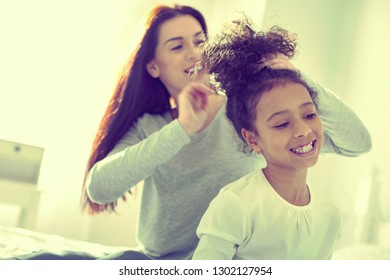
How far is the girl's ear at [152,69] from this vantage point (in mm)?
948

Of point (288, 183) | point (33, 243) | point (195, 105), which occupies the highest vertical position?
point (195, 105)

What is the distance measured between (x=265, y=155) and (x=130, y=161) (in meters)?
0.24

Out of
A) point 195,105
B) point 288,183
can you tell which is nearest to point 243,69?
point 195,105

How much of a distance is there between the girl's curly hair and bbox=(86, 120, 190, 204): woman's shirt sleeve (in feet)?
0.35

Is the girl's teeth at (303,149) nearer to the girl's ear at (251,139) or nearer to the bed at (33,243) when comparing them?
the girl's ear at (251,139)

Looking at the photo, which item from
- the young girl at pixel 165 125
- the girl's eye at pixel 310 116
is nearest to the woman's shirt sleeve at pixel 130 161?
the young girl at pixel 165 125

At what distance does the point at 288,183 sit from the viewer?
889mm

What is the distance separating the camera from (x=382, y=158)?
1136 millimetres

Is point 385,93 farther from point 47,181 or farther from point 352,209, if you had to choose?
point 47,181

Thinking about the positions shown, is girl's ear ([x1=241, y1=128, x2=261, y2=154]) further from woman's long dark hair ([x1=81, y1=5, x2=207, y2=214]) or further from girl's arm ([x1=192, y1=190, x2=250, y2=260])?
woman's long dark hair ([x1=81, y1=5, x2=207, y2=214])

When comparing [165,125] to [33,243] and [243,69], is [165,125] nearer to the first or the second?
[243,69]

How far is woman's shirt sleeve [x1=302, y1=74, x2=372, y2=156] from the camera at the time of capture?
903 mm

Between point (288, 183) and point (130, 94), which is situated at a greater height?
point (130, 94)
